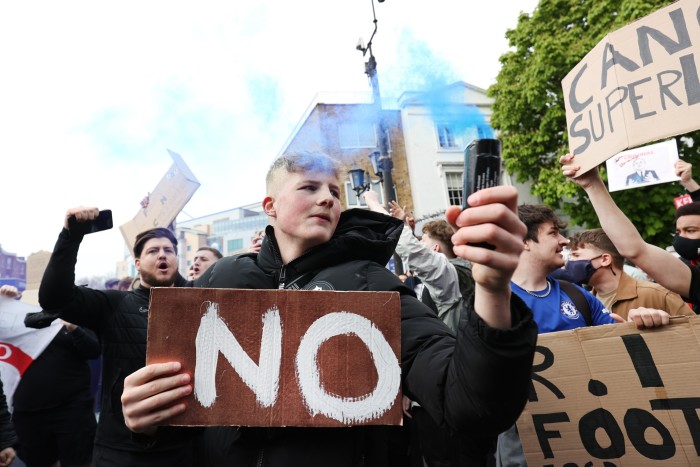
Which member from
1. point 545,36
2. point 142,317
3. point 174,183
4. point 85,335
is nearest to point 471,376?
point 142,317

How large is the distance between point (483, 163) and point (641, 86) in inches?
83.4

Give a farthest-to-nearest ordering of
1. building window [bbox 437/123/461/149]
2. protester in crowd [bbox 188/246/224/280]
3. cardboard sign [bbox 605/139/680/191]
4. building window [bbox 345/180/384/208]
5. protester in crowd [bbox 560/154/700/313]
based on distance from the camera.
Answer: cardboard sign [bbox 605/139/680/191]
protester in crowd [bbox 188/246/224/280]
building window [bbox 345/180/384/208]
protester in crowd [bbox 560/154/700/313]
building window [bbox 437/123/461/149]

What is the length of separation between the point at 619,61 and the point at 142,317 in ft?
10.9

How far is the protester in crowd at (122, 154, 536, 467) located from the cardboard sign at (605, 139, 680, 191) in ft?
17.4

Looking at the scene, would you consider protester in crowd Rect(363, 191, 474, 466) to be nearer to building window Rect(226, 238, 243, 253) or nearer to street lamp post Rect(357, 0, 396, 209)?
street lamp post Rect(357, 0, 396, 209)

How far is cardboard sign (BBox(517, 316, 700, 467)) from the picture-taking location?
1.96 metres

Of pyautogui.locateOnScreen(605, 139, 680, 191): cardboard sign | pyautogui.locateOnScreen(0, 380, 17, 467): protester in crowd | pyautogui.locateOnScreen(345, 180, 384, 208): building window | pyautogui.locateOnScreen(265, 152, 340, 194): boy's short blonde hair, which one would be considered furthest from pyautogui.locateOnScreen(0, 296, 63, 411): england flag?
pyautogui.locateOnScreen(605, 139, 680, 191): cardboard sign

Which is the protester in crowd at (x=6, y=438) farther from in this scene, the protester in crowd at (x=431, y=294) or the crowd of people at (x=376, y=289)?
the protester in crowd at (x=431, y=294)

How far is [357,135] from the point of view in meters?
3.45

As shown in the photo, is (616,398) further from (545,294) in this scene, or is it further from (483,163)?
(483,163)

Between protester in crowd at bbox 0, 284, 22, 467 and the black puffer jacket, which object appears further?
protester in crowd at bbox 0, 284, 22, 467

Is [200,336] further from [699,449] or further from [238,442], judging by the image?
[699,449]

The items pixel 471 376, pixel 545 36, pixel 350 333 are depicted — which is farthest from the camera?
pixel 545 36

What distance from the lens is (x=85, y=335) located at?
4227 millimetres
